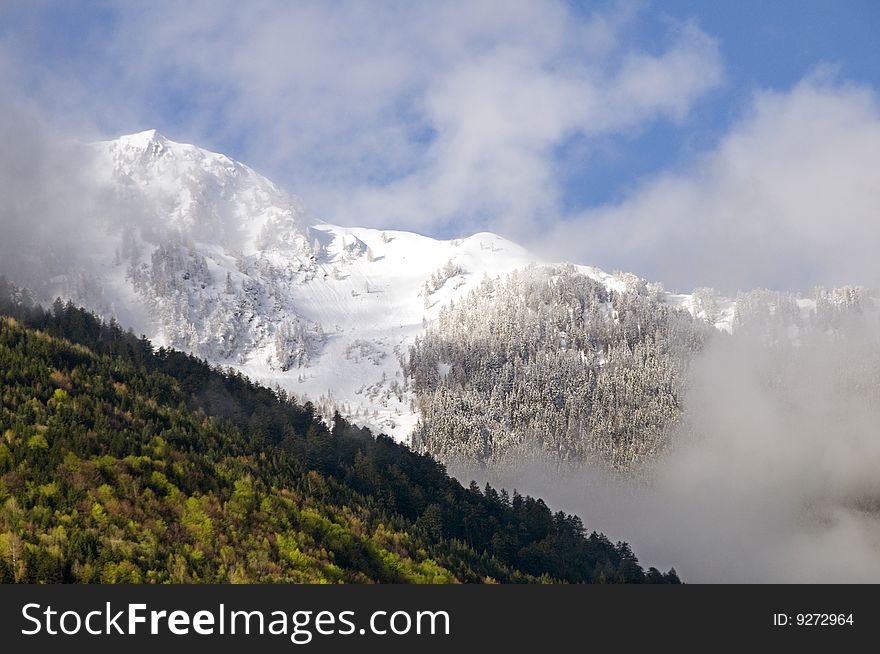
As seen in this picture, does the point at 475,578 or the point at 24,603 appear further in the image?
the point at 475,578

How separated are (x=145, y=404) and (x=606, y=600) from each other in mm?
38212

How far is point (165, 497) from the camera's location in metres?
42.2

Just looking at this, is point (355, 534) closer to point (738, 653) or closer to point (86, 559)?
point (86, 559)

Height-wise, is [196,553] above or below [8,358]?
below

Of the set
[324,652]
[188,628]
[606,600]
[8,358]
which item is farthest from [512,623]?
[8,358]

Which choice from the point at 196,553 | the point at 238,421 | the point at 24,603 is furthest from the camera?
the point at 238,421

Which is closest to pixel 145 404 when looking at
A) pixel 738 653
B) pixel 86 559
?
pixel 86 559

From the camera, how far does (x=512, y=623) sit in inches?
1315

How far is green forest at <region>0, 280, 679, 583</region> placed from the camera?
34.9 meters

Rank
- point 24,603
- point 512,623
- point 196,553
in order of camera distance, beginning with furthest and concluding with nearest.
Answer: point 196,553, point 512,623, point 24,603

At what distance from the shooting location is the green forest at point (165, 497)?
3488 cm

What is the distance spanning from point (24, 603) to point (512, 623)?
2104 centimetres

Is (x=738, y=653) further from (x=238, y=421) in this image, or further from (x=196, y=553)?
(x=238, y=421)

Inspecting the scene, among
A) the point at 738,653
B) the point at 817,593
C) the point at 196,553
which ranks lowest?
the point at 738,653
